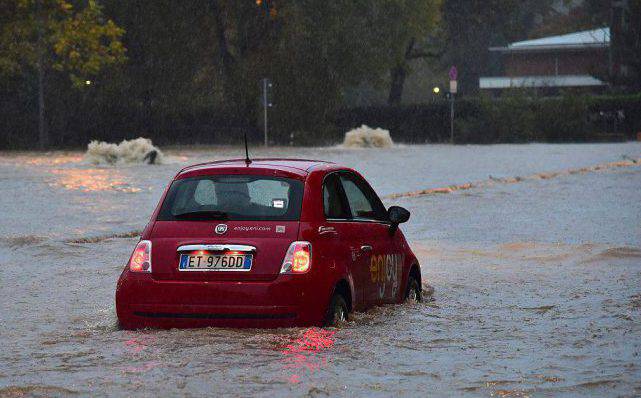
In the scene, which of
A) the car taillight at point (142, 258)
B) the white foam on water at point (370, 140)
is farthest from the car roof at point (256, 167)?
the white foam on water at point (370, 140)

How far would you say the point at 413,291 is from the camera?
482 inches

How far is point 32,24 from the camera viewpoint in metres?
65.9

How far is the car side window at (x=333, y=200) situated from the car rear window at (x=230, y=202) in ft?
0.96

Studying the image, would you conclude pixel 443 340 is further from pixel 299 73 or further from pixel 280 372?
pixel 299 73

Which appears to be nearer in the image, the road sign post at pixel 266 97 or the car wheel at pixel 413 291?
the car wheel at pixel 413 291

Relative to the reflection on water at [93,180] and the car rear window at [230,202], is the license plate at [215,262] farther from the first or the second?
the reflection on water at [93,180]

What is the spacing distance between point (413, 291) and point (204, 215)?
267cm

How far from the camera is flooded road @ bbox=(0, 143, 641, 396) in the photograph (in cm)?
851

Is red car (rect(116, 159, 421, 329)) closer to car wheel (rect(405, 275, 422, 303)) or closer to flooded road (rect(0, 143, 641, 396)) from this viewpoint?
flooded road (rect(0, 143, 641, 396))

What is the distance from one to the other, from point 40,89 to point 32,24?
133 inches

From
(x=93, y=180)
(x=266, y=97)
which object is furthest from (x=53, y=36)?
(x=93, y=180)

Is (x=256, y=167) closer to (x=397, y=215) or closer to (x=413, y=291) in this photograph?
(x=397, y=215)

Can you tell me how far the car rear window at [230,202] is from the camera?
10180mm

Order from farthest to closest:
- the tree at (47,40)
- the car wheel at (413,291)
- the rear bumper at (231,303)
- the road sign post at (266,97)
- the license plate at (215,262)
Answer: the road sign post at (266,97), the tree at (47,40), the car wheel at (413,291), the license plate at (215,262), the rear bumper at (231,303)
